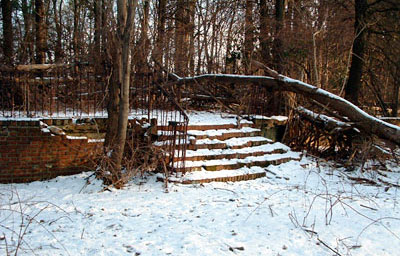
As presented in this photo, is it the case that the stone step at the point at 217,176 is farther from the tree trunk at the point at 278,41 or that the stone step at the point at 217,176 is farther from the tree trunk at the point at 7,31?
the tree trunk at the point at 7,31

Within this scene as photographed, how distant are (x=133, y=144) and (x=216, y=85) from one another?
5020 mm

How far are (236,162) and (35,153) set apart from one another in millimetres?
4153

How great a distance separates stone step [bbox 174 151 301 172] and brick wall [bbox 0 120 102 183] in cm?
192

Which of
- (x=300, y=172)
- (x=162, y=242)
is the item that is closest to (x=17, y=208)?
(x=162, y=242)

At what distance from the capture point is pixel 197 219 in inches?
161

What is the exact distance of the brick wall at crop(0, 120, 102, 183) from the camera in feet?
18.9

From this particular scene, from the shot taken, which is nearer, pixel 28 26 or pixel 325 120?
pixel 325 120

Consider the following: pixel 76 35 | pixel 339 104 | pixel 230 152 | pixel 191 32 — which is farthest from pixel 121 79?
pixel 191 32

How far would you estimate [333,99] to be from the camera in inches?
286

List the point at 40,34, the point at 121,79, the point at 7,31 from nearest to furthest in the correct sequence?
the point at 121,79
the point at 7,31
the point at 40,34

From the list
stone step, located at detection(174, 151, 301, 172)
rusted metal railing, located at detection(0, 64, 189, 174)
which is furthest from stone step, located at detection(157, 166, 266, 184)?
rusted metal railing, located at detection(0, 64, 189, 174)

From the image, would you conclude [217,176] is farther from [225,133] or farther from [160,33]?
[160,33]

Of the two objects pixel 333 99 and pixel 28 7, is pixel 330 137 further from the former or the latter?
pixel 28 7

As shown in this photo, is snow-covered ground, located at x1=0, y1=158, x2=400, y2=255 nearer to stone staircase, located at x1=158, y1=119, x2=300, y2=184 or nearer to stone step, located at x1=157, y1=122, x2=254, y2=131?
stone staircase, located at x1=158, y1=119, x2=300, y2=184
